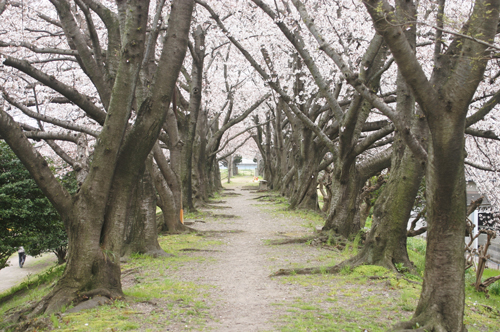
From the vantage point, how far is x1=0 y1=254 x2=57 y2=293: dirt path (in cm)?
1571

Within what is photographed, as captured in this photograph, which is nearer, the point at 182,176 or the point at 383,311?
the point at 383,311

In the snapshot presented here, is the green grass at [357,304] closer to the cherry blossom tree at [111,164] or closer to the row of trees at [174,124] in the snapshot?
the row of trees at [174,124]

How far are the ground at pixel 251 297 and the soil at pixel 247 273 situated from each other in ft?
0.04

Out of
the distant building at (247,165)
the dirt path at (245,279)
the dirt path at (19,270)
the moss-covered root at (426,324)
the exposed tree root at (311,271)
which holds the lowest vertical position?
the dirt path at (19,270)

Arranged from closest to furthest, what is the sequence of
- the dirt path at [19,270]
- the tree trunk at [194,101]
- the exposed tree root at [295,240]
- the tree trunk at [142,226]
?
the tree trunk at [142,226] → the exposed tree root at [295,240] → the tree trunk at [194,101] → the dirt path at [19,270]

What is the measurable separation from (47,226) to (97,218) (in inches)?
287

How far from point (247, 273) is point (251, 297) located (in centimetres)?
166

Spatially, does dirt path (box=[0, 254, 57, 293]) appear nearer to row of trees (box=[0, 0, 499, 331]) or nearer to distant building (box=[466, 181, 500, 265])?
row of trees (box=[0, 0, 499, 331])

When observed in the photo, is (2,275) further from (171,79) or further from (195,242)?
(171,79)

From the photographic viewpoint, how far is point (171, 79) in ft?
17.7

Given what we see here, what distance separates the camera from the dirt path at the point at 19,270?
1571 centimetres

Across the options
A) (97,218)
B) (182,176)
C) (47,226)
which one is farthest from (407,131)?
(182,176)

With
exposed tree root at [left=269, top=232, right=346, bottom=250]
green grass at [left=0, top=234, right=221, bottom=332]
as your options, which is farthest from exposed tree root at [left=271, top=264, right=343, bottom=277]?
exposed tree root at [left=269, top=232, right=346, bottom=250]

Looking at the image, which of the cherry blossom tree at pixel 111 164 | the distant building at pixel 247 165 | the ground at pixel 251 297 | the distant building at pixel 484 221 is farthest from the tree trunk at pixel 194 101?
the distant building at pixel 247 165
